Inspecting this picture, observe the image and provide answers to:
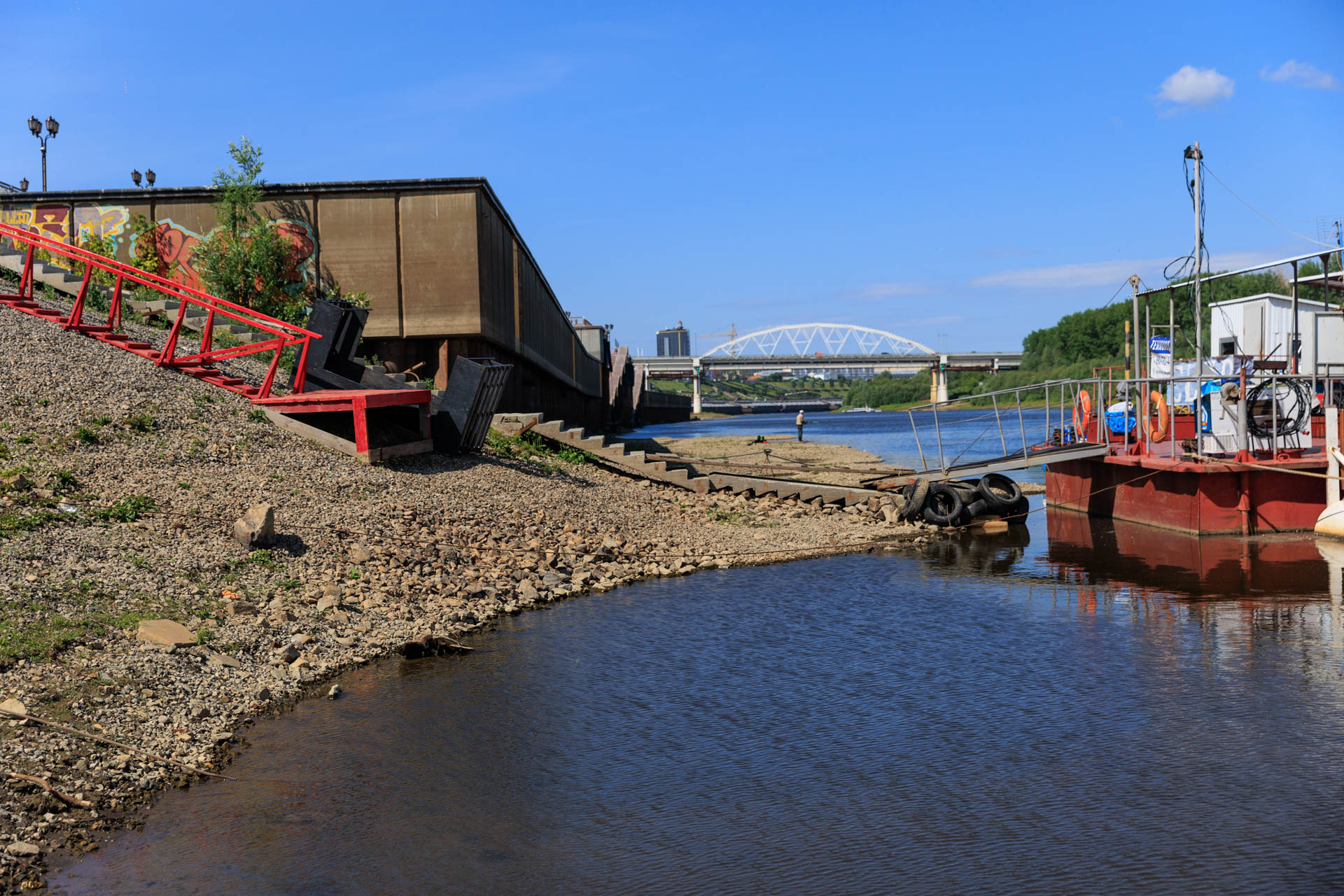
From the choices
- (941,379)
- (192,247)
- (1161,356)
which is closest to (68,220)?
(192,247)

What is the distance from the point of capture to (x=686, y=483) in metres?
21.6

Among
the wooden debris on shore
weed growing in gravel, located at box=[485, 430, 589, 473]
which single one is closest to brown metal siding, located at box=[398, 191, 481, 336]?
weed growing in gravel, located at box=[485, 430, 589, 473]

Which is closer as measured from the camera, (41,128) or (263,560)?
(263,560)

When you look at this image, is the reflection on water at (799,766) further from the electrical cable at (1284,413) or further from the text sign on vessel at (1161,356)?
the text sign on vessel at (1161,356)

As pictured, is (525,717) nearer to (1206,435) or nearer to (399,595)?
(399,595)

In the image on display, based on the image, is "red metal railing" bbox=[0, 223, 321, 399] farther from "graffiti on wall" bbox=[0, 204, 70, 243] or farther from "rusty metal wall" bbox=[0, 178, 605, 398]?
"graffiti on wall" bbox=[0, 204, 70, 243]

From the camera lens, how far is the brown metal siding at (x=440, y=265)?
22.3 metres

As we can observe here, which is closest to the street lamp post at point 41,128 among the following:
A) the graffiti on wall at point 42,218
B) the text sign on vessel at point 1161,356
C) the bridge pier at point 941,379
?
the graffiti on wall at point 42,218

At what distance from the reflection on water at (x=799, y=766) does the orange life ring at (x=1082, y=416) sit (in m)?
11.1

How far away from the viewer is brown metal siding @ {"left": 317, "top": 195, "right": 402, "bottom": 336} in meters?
22.6

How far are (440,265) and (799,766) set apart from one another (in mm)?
17358

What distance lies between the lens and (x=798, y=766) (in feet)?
24.3

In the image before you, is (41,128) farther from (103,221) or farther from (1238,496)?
(1238,496)

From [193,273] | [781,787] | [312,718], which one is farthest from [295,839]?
[193,273]
